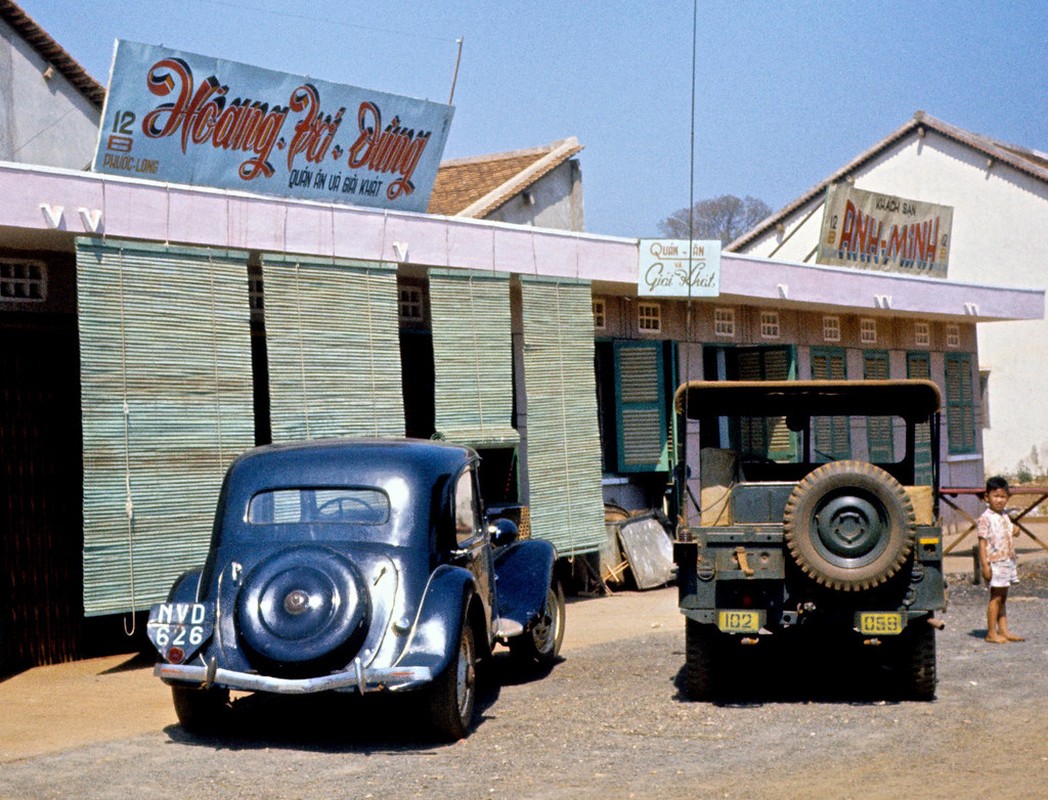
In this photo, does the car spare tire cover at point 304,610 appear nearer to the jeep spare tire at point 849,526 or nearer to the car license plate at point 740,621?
the car license plate at point 740,621

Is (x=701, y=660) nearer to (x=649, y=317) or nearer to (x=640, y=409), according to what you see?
(x=640, y=409)

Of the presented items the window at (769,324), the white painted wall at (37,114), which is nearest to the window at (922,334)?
the window at (769,324)

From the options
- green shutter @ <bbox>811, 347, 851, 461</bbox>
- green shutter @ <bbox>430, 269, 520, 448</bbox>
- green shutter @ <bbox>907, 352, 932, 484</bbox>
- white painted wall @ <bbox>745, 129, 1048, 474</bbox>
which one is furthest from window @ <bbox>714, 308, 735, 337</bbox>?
white painted wall @ <bbox>745, 129, 1048, 474</bbox>

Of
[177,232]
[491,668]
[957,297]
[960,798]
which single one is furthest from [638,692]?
[957,297]

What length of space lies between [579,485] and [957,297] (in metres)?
9.75

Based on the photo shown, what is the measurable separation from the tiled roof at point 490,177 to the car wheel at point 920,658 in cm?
1896

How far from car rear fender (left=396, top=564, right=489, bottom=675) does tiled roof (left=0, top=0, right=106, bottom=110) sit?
18.9 meters

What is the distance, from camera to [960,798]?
611 cm

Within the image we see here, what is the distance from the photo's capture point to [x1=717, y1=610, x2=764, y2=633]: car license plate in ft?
27.9

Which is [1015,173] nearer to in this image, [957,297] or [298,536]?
[957,297]

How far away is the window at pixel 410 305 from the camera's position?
1416cm

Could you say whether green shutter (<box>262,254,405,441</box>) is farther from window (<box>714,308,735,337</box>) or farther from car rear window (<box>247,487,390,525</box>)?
window (<box>714,308,735,337</box>)

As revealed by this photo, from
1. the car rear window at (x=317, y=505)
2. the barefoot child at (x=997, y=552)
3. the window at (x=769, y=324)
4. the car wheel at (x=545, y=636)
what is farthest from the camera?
the window at (x=769, y=324)

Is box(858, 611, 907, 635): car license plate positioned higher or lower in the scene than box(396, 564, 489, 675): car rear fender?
lower
